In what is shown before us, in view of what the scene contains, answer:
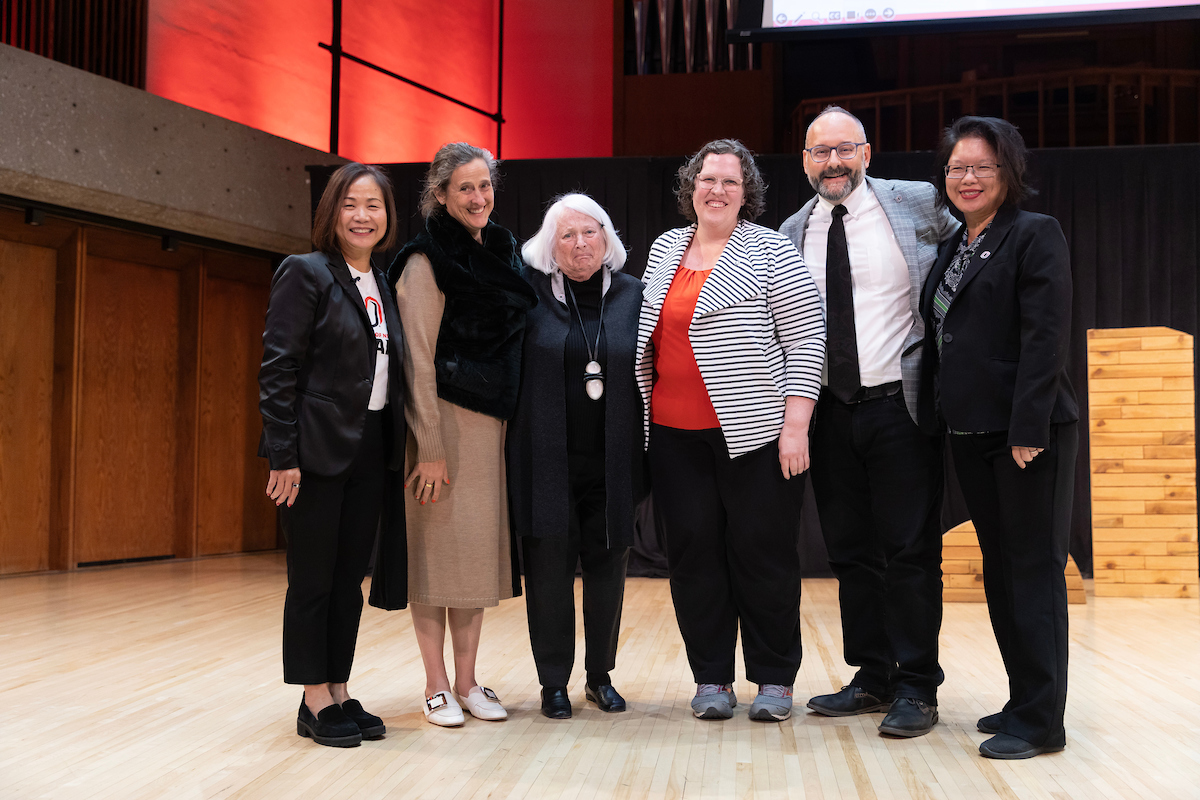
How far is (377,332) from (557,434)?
0.52 m

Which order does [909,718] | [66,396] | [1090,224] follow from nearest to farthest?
1. [909,718]
2. [66,396]
3. [1090,224]

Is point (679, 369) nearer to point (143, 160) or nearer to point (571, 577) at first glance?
point (571, 577)

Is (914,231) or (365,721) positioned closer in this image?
(365,721)

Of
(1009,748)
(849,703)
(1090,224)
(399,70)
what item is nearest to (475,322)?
(849,703)

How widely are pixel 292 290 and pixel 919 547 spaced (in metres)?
1.61

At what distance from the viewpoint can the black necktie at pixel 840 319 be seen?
236 centimetres

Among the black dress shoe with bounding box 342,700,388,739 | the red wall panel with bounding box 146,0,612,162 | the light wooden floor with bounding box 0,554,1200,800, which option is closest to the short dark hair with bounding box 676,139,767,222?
the light wooden floor with bounding box 0,554,1200,800

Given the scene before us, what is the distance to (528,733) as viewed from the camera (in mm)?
2328

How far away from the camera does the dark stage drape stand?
6.04 metres

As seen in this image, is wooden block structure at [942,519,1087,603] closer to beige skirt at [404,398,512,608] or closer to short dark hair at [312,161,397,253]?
beige skirt at [404,398,512,608]

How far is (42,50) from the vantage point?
5.38 m

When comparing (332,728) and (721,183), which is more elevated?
(721,183)

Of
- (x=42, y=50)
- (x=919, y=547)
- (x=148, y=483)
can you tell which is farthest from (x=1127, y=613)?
(x=42, y=50)

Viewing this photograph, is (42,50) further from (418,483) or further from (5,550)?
(418,483)
